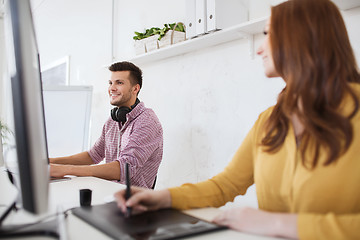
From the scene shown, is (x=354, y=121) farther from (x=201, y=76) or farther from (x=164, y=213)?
(x=201, y=76)

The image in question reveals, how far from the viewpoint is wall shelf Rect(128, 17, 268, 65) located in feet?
6.04

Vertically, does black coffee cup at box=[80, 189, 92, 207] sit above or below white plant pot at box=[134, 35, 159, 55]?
below

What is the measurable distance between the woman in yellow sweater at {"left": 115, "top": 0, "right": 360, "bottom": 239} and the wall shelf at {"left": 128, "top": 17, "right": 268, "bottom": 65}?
2.60 ft

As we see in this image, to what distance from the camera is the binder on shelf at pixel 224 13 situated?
1.93 meters

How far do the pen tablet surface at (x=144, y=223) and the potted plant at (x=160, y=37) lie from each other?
159 centimetres

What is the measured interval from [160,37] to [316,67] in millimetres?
1664

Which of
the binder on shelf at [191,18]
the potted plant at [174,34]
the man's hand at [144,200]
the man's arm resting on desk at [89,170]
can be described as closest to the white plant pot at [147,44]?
the potted plant at [174,34]

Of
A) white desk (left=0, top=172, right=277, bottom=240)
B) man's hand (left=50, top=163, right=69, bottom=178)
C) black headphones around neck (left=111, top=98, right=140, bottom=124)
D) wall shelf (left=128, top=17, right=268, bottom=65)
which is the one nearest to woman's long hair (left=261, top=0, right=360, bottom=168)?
white desk (left=0, top=172, right=277, bottom=240)

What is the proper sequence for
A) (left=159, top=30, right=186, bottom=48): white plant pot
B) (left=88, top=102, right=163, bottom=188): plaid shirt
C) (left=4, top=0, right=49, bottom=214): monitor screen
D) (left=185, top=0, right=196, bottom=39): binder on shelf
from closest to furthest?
(left=4, top=0, right=49, bottom=214): monitor screen → (left=88, top=102, right=163, bottom=188): plaid shirt → (left=185, top=0, right=196, bottom=39): binder on shelf → (left=159, top=30, right=186, bottom=48): white plant pot

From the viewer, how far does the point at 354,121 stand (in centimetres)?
84

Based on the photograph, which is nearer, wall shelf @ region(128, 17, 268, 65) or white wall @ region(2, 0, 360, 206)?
wall shelf @ region(128, 17, 268, 65)

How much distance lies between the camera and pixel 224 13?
6.43 feet

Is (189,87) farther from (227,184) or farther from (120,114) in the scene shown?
(227,184)

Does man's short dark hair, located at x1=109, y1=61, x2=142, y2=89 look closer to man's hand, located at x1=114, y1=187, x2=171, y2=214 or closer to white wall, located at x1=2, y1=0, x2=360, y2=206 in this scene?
white wall, located at x1=2, y1=0, x2=360, y2=206
